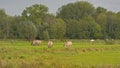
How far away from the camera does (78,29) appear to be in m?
116

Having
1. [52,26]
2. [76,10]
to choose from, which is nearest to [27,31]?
[52,26]

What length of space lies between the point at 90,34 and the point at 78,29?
15.1 ft

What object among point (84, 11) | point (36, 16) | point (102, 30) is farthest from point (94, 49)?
point (84, 11)

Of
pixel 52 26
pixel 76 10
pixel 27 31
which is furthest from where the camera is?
A: pixel 76 10

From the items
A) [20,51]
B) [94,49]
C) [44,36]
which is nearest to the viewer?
[20,51]

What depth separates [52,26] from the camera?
111m

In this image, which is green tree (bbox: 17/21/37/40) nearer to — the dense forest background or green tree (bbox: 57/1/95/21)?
the dense forest background

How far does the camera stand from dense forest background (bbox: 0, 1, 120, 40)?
107 m

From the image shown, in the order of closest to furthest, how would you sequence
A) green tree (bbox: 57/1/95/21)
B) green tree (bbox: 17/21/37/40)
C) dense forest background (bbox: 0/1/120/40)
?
green tree (bbox: 17/21/37/40) → dense forest background (bbox: 0/1/120/40) → green tree (bbox: 57/1/95/21)

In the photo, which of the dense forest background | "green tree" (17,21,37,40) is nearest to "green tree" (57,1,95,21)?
the dense forest background

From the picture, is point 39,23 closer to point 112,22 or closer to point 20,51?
point 112,22

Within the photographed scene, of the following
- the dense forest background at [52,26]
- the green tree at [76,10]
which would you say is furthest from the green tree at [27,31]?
the green tree at [76,10]

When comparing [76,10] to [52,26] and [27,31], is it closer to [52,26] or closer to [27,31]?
[52,26]

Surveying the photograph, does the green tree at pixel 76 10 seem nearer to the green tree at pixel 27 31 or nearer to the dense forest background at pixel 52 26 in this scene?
the dense forest background at pixel 52 26
